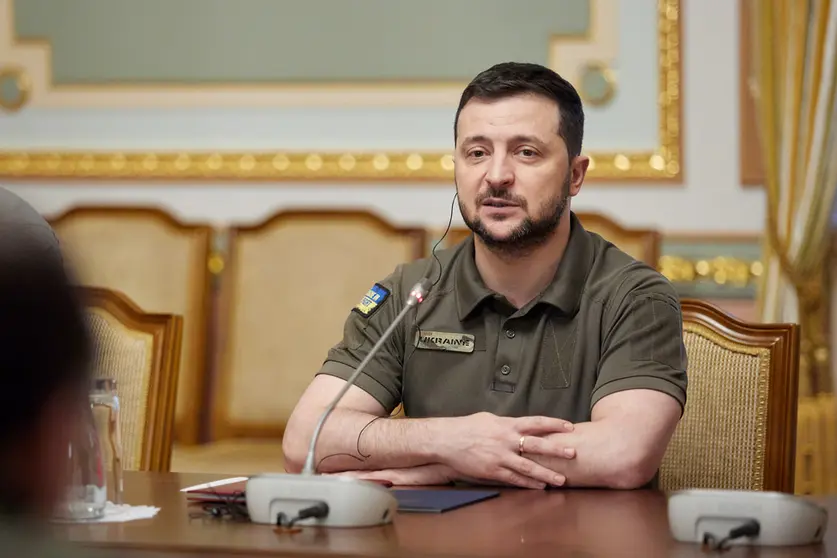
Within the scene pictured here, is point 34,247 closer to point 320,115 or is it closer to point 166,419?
point 166,419

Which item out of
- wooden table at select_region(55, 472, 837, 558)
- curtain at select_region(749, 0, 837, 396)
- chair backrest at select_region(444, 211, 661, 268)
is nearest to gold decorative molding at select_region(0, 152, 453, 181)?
chair backrest at select_region(444, 211, 661, 268)

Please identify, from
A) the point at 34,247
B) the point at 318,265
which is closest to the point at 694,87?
the point at 318,265

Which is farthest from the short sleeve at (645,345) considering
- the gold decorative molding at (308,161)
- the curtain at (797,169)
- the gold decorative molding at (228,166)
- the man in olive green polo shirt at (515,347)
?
the gold decorative molding at (228,166)

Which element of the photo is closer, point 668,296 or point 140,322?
point 668,296

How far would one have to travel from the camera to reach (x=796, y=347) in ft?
6.89

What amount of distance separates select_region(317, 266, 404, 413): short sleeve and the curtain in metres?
1.71

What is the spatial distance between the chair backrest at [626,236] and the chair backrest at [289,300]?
12.6 inches

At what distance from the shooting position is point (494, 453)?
69.7 inches

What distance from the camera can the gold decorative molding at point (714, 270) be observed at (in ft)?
12.0

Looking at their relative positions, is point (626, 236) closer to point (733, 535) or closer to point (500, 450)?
point (500, 450)

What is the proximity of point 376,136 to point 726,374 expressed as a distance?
6.57ft

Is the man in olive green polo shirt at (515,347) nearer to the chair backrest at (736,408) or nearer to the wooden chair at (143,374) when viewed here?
the chair backrest at (736,408)

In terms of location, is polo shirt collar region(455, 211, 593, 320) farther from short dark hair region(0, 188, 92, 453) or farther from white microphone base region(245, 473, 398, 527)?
short dark hair region(0, 188, 92, 453)

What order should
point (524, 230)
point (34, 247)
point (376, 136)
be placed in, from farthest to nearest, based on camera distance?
point (376, 136), point (524, 230), point (34, 247)
